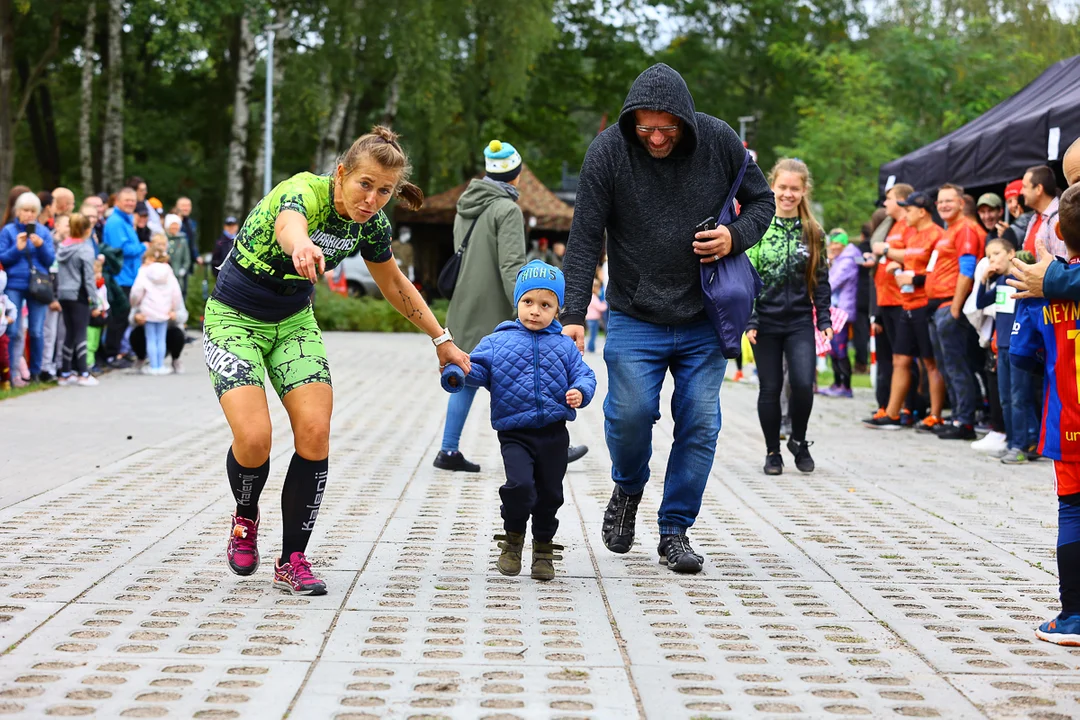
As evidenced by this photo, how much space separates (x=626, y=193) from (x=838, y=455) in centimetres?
534

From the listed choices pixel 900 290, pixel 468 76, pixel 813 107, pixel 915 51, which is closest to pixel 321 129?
pixel 468 76

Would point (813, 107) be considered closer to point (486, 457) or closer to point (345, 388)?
point (345, 388)

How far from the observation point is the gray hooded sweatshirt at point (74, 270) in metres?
14.0

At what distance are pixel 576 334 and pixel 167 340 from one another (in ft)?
38.7

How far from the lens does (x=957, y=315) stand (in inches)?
445

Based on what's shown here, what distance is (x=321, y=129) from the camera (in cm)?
3462

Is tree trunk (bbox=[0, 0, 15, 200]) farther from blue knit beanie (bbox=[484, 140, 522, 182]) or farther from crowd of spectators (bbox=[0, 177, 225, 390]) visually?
blue knit beanie (bbox=[484, 140, 522, 182])

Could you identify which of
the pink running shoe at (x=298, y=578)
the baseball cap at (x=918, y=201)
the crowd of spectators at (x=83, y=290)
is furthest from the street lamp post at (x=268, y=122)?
the pink running shoe at (x=298, y=578)

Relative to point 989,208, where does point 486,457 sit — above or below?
below

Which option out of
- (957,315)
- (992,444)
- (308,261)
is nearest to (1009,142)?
(957,315)

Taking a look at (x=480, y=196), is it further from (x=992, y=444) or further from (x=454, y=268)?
(x=992, y=444)

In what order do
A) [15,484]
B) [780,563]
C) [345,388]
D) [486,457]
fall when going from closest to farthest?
[780,563]
[15,484]
[486,457]
[345,388]

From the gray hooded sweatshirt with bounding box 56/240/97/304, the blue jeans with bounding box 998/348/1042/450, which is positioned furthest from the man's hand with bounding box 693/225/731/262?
the gray hooded sweatshirt with bounding box 56/240/97/304

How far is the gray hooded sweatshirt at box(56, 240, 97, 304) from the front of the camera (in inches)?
551
